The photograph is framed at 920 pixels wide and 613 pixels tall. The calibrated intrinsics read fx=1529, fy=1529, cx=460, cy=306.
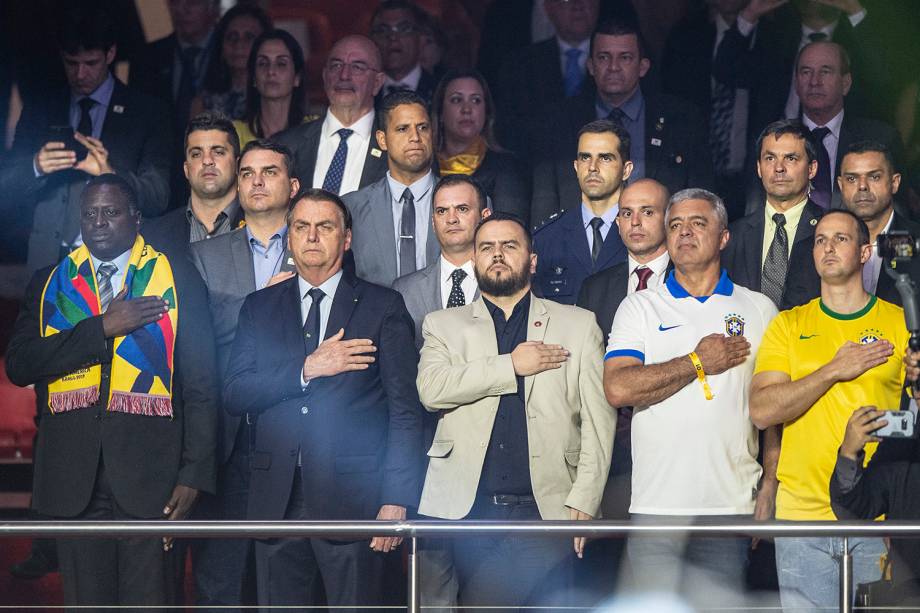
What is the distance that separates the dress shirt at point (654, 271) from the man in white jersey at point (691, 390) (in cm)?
36

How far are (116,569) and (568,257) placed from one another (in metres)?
1.80

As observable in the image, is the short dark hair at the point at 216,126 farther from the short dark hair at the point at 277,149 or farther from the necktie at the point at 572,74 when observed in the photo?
the necktie at the point at 572,74

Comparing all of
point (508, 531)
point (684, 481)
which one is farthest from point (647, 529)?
point (684, 481)

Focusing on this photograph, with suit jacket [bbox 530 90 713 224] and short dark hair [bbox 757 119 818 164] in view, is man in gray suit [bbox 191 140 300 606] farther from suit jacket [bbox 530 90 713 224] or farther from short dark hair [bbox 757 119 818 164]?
short dark hair [bbox 757 119 818 164]

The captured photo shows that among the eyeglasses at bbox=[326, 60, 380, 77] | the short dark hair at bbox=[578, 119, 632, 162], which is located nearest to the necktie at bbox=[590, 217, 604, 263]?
the short dark hair at bbox=[578, 119, 632, 162]

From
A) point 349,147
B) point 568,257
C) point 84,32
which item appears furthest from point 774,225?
point 84,32

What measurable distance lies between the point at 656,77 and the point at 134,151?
213cm

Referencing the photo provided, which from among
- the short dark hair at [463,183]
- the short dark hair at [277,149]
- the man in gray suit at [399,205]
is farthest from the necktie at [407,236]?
the short dark hair at [277,149]

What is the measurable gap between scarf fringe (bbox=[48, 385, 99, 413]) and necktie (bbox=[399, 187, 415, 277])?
114cm

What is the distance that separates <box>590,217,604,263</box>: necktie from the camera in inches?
203

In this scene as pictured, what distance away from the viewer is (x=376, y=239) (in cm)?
524

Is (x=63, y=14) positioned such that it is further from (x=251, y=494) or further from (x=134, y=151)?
(x=251, y=494)

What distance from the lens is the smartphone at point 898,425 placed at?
392 centimetres

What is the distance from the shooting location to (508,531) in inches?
132
